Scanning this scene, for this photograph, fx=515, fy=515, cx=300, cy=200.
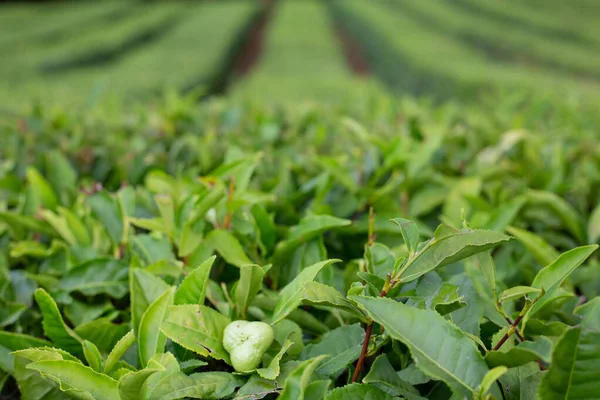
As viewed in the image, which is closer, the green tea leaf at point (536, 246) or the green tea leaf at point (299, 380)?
the green tea leaf at point (299, 380)

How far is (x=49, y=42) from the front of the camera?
1367 centimetres

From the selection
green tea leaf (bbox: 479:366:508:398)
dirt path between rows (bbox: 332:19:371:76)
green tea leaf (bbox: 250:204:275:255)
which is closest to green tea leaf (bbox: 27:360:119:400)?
green tea leaf (bbox: 250:204:275:255)

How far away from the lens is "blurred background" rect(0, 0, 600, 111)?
342 inches

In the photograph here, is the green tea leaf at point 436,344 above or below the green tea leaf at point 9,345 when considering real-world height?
Result: above

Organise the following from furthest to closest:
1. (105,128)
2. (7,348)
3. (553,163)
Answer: (105,128), (553,163), (7,348)

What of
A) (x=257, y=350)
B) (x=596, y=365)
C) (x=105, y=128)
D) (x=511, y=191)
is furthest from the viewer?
(x=105, y=128)

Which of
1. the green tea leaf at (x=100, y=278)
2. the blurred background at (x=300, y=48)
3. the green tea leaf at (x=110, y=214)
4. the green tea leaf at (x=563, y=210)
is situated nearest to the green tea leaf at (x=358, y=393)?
the green tea leaf at (x=100, y=278)

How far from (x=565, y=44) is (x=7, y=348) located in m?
16.4

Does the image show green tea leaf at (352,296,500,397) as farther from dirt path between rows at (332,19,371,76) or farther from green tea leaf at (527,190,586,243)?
dirt path between rows at (332,19,371,76)

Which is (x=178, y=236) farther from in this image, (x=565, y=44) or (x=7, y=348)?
(x=565, y=44)

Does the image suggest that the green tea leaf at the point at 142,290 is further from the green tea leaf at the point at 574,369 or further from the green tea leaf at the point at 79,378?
the green tea leaf at the point at 574,369

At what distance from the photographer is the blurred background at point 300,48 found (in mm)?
8680

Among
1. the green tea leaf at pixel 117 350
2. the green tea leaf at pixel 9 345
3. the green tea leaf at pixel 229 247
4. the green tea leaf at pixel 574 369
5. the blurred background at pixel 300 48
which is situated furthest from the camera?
the blurred background at pixel 300 48

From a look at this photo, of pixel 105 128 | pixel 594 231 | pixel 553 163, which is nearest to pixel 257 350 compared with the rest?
pixel 594 231
